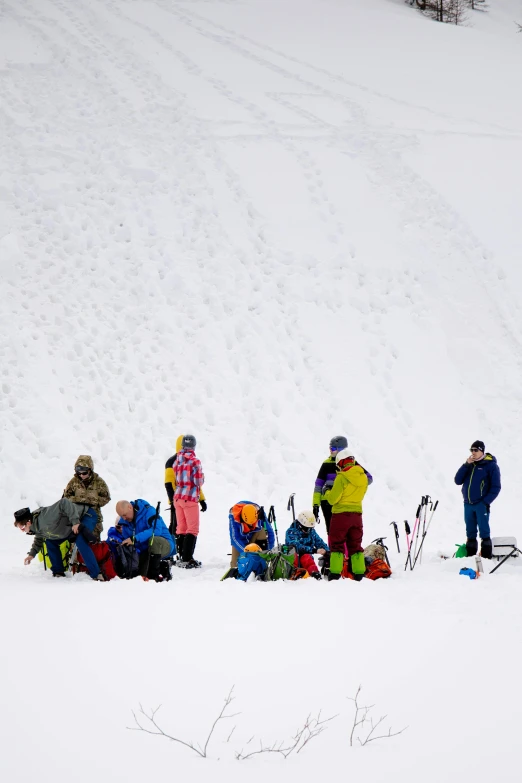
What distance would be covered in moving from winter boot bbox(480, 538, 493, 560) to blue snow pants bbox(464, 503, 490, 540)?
0.16ft

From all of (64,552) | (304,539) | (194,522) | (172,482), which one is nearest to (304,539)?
(304,539)

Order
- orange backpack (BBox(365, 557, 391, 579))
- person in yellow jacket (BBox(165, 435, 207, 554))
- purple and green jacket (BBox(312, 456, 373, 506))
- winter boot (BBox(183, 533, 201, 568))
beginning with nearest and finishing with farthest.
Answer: orange backpack (BBox(365, 557, 391, 579)) → winter boot (BBox(183, 533, 201, 568)) → purple and green jacket (BBox(312, 456, 373, 506)) → person in yellow jacket (BBox(165, 435, 207, 554))

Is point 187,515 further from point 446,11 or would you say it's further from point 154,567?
point 446,11

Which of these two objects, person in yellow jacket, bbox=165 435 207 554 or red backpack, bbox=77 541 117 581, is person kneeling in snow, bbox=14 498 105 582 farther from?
person in yellow jacket, bbox=165 435 207 554

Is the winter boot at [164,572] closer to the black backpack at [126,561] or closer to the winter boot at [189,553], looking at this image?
the black backpack at [126,561]

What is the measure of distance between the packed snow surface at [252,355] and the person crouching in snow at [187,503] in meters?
0.40

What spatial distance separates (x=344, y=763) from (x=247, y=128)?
695 inches

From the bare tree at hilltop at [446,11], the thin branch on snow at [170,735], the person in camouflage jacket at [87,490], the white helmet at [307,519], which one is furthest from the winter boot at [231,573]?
the bare tree at hilltop at [446,11]

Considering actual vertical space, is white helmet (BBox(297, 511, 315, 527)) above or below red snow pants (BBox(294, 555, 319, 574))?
above

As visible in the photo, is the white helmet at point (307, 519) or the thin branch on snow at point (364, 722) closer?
the thin branch on snow at point (364, 722)

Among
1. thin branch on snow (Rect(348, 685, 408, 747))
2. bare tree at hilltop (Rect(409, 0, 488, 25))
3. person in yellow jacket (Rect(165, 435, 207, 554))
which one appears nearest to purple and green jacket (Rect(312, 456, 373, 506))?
person in yellow jacket (Rect(165, 435, 207, 554))

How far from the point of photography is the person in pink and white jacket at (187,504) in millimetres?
8844

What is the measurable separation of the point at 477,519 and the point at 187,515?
3612mm

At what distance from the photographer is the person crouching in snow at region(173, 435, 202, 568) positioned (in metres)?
8.84
